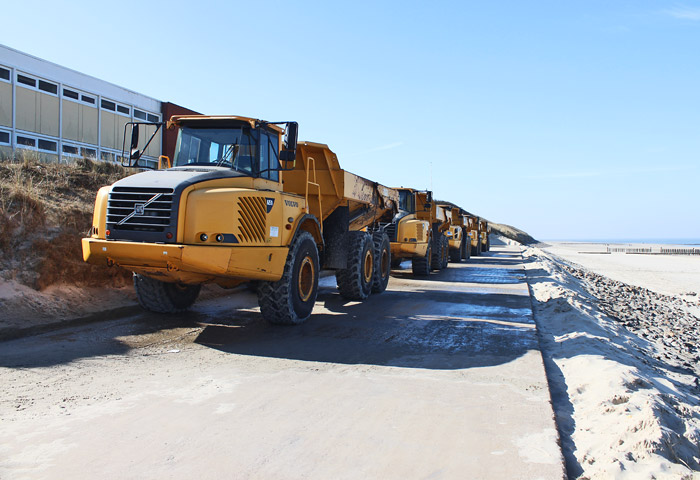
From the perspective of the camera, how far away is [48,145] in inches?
743

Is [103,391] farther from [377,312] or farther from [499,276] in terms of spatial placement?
[499,276]

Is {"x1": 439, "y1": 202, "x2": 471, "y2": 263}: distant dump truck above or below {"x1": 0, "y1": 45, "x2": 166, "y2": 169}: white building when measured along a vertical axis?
below

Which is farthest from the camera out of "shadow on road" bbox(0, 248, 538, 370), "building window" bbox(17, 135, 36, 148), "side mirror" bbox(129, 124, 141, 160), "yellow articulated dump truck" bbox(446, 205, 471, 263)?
"yellow articulated dump truck" bbox(446, 205, 471, 263)

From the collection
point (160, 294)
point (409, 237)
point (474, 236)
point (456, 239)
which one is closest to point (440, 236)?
point (409, 237)

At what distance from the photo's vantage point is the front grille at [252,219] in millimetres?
6074

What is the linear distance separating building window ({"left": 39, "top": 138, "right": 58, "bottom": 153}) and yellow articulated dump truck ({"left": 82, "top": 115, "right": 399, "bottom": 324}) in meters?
13.6

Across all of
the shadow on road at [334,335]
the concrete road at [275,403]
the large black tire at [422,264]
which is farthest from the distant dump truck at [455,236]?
the concrete road at [275,403]

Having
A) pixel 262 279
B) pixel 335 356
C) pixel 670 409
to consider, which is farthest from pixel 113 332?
pixel 670 409

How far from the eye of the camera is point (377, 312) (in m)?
8.80

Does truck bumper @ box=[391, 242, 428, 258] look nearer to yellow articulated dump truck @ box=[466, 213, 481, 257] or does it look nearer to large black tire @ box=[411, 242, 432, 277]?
large black tire @ box=[411, 242, 432, 277]

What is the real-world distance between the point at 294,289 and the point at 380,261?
4.35 meters

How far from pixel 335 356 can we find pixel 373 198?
6.40m

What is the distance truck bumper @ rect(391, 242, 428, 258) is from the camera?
Answer: 15.0 meters

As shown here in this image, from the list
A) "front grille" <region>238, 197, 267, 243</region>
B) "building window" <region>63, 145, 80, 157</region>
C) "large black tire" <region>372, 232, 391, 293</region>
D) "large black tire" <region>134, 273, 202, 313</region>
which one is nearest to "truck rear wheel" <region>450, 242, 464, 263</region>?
"large black tire" <region>372, 232, 391, 293</region>
